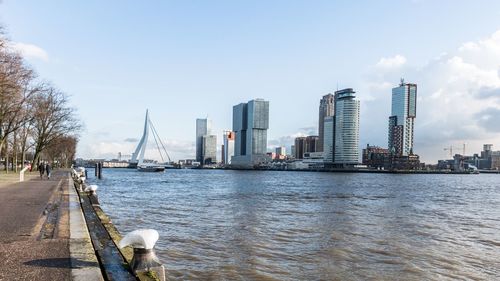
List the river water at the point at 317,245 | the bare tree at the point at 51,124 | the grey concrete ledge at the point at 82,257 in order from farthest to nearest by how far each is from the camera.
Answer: the bare tree at the point at 51,124 → the river water at the point at 317,245 → the grey concrete ledge at the point at 82,257

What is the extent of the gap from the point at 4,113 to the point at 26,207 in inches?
881

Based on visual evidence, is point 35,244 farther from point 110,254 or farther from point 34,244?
point 110,254

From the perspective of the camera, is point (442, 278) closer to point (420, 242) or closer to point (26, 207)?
point (420, 242)

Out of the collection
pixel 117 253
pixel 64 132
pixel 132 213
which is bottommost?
pixel 132 213

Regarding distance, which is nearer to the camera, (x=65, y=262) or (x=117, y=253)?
(x=65, y=262)

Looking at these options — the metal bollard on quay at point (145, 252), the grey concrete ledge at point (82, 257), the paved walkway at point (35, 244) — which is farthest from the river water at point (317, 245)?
the metal bollard on quay at point (145, 252)

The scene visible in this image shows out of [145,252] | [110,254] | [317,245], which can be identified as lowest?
[317,245]

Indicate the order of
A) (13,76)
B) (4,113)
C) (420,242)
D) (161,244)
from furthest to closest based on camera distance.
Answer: (4,113) < (13,76) < (420,242) < (161,244)

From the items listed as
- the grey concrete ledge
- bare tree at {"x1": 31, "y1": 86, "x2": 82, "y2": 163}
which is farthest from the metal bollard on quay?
bare tree at {"x1": 31, "y1": 86, "x2": 82, "y2": 163}

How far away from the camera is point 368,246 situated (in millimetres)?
14578

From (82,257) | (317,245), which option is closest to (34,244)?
(82,257)

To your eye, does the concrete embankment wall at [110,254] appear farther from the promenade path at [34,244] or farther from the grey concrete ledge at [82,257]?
the promenade path at [34,244]

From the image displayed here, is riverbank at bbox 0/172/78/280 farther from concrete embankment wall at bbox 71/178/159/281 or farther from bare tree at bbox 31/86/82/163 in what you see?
bare tree at bbox 31/86/82/163

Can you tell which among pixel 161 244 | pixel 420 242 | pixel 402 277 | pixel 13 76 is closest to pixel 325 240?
pixel 420 242
